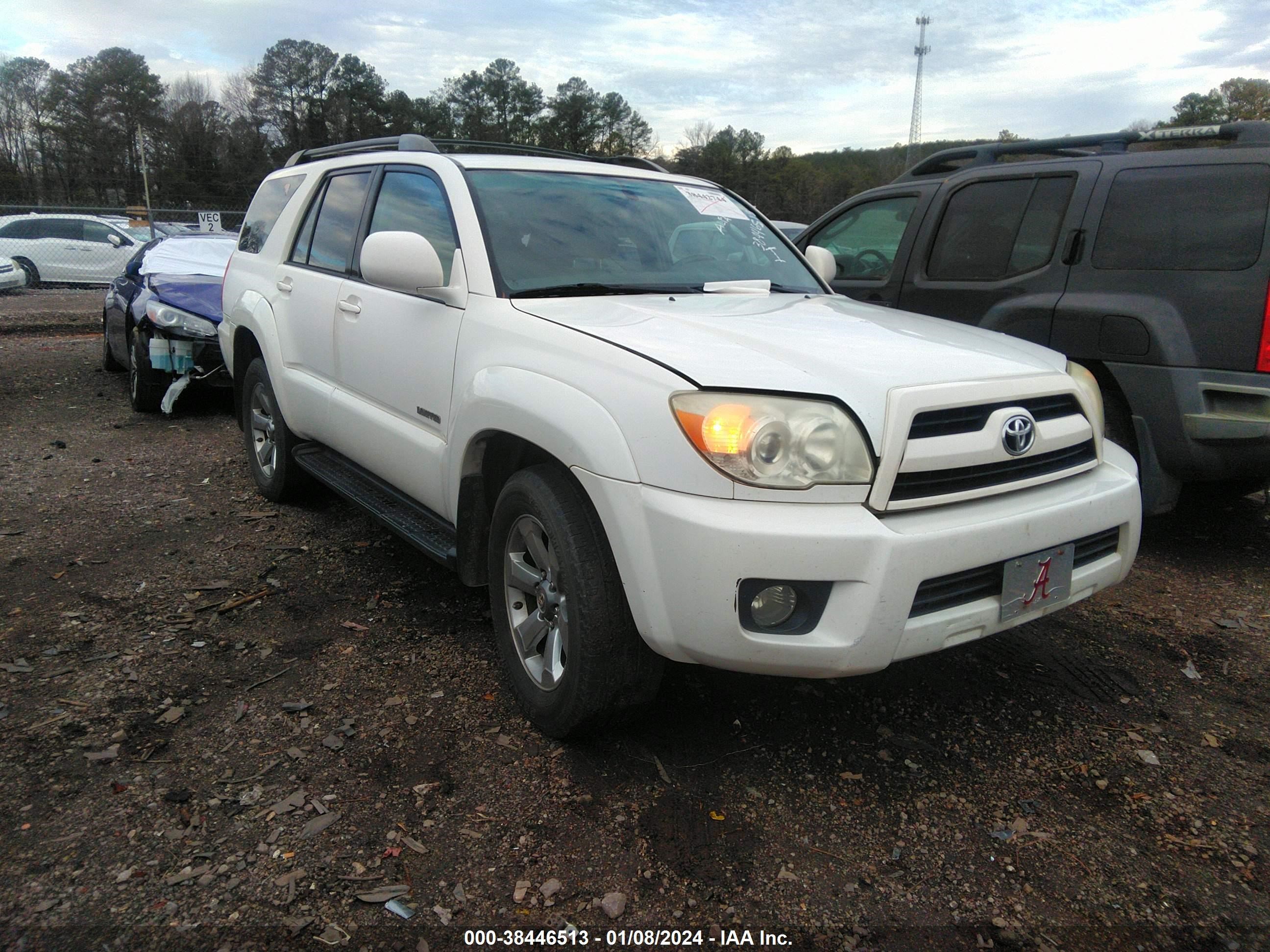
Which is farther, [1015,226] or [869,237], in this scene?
[869,237]

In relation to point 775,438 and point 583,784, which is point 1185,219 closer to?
point 775,438

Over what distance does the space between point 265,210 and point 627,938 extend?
451 centimetres

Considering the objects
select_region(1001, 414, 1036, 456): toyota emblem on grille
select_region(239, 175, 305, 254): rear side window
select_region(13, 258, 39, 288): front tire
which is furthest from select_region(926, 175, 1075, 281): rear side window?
select_region(13, 258, 39, 288): front tire

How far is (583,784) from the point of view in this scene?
8.29ft

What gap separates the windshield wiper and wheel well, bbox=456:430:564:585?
1.65 ft

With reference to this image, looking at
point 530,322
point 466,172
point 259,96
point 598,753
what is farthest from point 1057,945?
point 259,96

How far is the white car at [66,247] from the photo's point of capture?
1744 centimetres

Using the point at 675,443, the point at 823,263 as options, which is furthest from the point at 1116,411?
the point at 675,443

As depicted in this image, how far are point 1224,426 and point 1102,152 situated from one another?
1766mm

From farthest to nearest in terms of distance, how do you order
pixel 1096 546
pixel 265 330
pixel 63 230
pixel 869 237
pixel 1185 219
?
pixel 63 230 → pixel 869 237 → pixel 265 330 → pixel 1185 219 → pixel 1096 546

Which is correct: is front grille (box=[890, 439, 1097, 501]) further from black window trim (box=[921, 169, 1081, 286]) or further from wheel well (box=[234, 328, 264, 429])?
wheel well (box=[234, 328, 264, 429])

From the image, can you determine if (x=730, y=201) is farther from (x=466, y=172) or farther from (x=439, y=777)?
(x=439, y=777)

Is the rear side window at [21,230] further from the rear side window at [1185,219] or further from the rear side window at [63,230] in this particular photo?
the rear side window at [1185,219]

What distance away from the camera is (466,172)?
332cm
